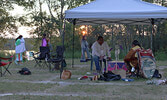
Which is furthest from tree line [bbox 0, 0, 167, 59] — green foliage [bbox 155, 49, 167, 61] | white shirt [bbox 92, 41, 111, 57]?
white shirt [bbox 92, 41, 111, 57]

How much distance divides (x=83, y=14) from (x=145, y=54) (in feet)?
6.88

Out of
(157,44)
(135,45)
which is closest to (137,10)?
(135,45)

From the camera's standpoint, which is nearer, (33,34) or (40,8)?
(33,34)

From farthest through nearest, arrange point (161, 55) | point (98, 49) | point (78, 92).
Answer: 1. point (161, 55)
2. point (98, 49)
3. point (78, 92)

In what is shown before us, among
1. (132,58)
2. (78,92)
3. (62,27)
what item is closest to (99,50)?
(132,58)

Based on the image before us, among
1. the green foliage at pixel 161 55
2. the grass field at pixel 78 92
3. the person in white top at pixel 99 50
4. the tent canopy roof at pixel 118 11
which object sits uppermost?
the tent canopy roof at pixel 118 11

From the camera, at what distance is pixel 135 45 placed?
8172 millimetres

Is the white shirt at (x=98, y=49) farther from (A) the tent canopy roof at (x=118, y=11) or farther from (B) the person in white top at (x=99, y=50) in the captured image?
(A) the tent canopy roof at (x=118, y=11)

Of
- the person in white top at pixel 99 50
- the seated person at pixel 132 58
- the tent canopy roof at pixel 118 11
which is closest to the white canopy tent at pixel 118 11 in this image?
the tent canopy roof at pixel 118 11

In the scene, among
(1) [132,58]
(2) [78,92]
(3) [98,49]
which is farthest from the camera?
(3) [98,49]

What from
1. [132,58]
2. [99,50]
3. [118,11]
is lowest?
[99,50]

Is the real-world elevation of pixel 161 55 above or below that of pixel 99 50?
below

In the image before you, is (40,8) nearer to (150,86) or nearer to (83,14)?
(83,14)

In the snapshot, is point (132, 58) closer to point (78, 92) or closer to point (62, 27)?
point (78, 92)
